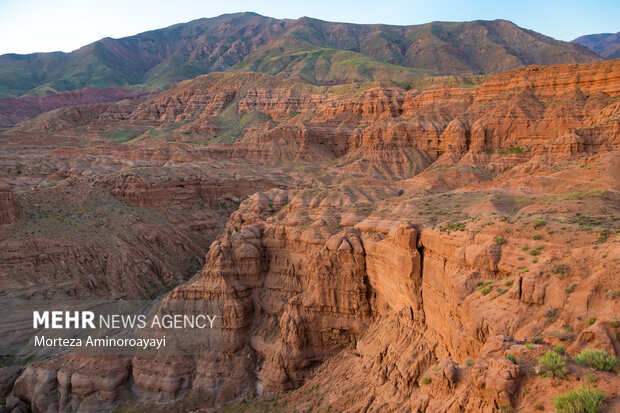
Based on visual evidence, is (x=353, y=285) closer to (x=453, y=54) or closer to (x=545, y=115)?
(x=545, y=115)

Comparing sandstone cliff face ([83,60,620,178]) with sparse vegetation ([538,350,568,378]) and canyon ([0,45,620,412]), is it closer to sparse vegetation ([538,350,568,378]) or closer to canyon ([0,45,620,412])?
canyon ([0,45,620,412])

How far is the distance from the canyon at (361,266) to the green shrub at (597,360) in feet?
0.74

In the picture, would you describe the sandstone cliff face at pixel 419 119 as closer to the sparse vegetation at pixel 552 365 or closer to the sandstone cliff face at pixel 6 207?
the sandstone cliff face at pixel 6 207

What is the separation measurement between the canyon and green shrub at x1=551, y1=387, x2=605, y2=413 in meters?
0.45

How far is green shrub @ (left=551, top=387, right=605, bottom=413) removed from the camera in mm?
9117

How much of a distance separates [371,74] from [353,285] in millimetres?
140128

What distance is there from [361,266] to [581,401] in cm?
1719

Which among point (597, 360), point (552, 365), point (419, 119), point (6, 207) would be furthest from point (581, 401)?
point (419, 119)

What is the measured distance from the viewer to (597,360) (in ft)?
35.0

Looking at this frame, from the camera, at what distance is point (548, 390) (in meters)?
10.5

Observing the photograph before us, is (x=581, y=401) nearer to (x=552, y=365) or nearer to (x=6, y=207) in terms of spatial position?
(x=552, y=365)

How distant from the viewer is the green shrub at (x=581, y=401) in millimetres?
9117

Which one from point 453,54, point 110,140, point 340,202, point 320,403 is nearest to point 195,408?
point 320,403

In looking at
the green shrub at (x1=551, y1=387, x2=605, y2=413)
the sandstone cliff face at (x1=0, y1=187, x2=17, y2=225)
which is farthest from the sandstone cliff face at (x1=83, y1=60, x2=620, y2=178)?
the green shrub at (x1=551, y1=387, x2=605, y2=413)
